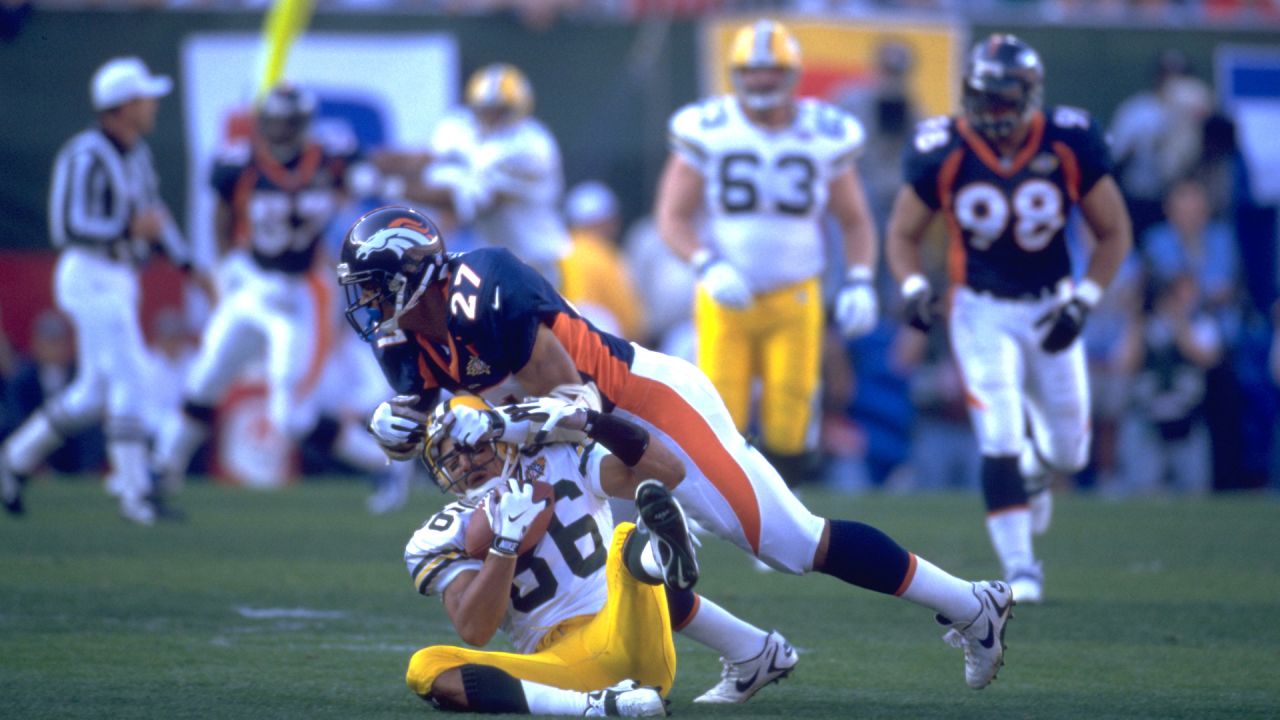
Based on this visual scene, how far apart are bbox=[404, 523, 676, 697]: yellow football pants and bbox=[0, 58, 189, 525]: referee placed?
190 inches

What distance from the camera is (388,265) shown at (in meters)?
4.20

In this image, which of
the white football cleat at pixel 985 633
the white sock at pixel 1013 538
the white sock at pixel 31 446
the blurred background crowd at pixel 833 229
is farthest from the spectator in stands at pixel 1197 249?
the white football cleat at pixel 985 633

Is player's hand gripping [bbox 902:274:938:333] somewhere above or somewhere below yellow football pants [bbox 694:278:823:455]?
above

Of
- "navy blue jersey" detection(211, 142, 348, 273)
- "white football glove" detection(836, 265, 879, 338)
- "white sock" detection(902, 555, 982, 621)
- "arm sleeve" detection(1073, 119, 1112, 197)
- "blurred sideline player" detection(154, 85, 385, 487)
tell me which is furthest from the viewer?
"navy blue jersey" detection(211, 142, 348, 273)

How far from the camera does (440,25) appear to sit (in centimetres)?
1200

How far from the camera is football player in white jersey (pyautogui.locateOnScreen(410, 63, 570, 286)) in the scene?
9750 mm

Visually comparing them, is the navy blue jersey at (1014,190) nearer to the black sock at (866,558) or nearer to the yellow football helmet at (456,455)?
the black sock at (866,558)

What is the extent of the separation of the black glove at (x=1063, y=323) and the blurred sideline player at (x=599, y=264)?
208 inches

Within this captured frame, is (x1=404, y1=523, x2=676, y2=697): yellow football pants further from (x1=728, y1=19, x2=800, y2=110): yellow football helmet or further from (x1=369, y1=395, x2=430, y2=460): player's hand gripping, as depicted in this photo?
(x1=728, y1=19, x2=800, y2=110): yellow football helmet

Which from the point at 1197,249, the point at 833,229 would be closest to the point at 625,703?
the point at 833,229

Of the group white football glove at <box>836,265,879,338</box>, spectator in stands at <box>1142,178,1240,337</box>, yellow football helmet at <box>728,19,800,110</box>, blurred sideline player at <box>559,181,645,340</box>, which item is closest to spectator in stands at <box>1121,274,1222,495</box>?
spectator in stands at <box>1142,178,1240,337</box>

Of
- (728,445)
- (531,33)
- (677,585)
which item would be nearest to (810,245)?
(728,445)

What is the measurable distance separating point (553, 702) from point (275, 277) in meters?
5.88

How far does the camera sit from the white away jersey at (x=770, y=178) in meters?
7.43
